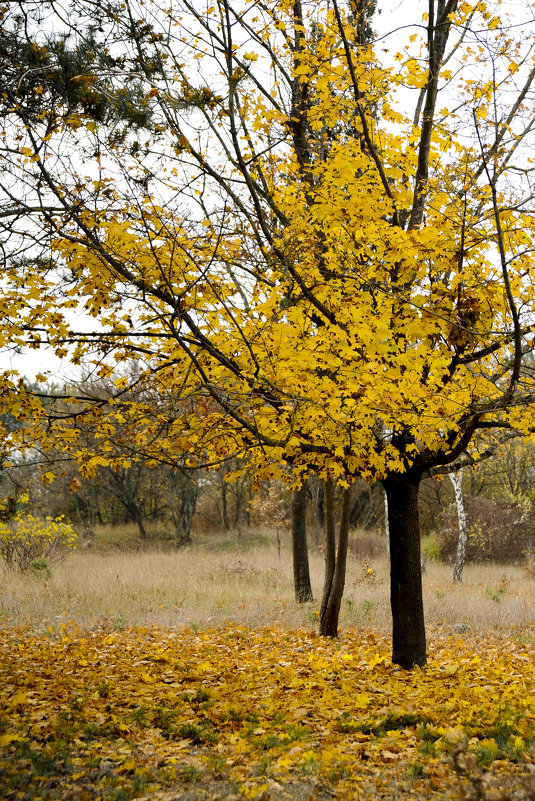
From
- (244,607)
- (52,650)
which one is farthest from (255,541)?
(52,650)

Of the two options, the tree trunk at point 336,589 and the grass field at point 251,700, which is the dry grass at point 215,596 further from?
the tree trunk at point 336,589

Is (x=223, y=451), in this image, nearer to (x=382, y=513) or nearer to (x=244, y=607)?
(x=244, y=607)

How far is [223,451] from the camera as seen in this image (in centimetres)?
668

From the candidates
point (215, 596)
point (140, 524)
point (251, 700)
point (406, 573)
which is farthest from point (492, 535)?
point (251, 700)

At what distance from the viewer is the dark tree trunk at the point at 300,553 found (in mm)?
11828

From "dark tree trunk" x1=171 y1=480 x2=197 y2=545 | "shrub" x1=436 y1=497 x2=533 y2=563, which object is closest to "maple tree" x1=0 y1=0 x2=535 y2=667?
"shrub" x1=436 y1=497 x2=533 y2=563

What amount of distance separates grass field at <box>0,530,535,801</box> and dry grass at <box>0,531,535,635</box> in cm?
7

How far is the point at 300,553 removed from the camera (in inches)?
474

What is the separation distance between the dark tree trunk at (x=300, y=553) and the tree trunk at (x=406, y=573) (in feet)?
14.7

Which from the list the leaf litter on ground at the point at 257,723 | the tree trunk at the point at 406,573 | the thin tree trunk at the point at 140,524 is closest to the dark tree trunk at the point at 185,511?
the thin tree trunk at the point at 140,524

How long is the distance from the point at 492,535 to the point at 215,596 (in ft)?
40.9

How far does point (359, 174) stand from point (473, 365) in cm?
254

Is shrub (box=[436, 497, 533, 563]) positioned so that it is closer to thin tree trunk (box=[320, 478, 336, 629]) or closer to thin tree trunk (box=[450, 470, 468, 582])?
thin tree trunk (box=[450, 470, 468, 582])

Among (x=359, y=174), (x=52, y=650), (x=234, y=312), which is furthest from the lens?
(x=52, y=650)
